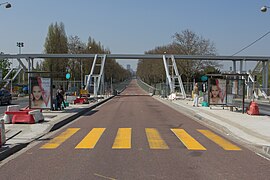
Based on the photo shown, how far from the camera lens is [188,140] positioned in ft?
40.1

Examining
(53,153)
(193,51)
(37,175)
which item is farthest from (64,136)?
(193,51)

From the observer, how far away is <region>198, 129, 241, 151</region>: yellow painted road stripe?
35.7ft

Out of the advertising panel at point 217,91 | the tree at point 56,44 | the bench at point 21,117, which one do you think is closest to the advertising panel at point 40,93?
the bench at point 21,117

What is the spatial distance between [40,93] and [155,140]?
11147 millimetres

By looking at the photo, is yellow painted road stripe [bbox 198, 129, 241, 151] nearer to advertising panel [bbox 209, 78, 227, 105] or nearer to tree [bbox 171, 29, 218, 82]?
advertising panel [bbox 209, 78, 227, 105]

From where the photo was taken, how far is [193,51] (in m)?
64.0

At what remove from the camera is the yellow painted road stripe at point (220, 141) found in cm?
1087

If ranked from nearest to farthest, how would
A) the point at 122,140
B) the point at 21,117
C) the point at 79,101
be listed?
the point at 122,140 < the point at 21,117 < the point at 79,101

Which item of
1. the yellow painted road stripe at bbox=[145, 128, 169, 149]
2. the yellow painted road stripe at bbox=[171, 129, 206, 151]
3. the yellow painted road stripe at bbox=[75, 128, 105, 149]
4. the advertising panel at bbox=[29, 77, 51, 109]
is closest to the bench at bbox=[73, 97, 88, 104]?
the advertising panel at bbox=[29, 77, 51, 109]

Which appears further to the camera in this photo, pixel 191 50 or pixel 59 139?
pixel 191 50

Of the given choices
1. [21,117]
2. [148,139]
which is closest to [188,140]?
[148,139]

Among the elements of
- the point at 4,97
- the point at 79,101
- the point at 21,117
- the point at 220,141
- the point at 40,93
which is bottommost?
the point at 220,141

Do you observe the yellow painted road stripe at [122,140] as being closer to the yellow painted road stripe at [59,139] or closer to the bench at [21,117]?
the yellow painted road stripe at [59,139]

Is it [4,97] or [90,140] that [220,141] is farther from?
[4,97]
